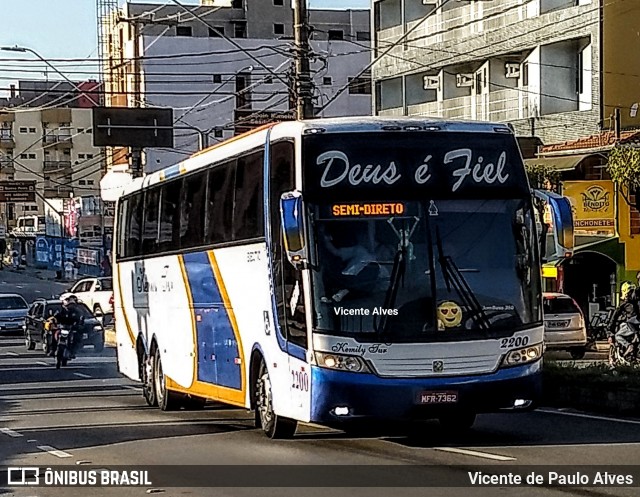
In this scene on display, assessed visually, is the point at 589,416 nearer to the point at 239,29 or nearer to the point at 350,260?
the point at 350,260

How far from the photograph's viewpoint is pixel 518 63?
39.8m

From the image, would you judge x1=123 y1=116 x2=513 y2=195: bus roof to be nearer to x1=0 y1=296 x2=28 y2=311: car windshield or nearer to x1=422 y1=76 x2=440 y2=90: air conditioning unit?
x1=422 y1=76 x2=440 y2=90: air conditioning unit

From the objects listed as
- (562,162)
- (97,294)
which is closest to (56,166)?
(97,294)

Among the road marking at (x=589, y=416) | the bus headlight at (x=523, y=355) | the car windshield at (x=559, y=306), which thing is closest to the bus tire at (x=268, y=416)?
the bus headlight at (x=523, y=355)

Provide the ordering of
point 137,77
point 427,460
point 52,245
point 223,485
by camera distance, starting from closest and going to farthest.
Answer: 1. point 223,485
2. point 427,460
3. point 137,77
4. point 52,245

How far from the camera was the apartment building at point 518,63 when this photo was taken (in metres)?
35.4

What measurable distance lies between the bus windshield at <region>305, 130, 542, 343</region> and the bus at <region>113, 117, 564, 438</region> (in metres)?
0.01

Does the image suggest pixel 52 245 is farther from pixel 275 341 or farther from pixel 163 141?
pixel 275 341

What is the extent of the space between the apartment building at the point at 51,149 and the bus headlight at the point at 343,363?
9400 cm

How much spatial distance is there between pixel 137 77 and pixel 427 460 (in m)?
71.3

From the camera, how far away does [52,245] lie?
91250 millimetres

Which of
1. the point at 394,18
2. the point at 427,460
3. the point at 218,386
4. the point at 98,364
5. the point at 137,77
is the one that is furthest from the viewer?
the point at 137,77

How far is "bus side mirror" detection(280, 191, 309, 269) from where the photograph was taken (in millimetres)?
12789

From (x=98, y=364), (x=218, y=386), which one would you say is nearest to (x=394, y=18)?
(x=98, y=364)
